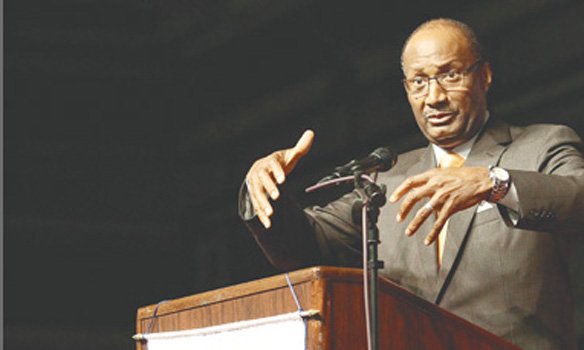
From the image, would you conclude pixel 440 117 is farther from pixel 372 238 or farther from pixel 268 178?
pixel 372 238

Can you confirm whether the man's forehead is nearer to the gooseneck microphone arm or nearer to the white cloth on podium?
the gooseneck microphone arm

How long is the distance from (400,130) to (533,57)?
650mm

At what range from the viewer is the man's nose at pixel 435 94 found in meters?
2.40

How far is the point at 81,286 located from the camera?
533 cm

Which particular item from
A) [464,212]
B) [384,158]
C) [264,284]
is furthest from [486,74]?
[264,284]

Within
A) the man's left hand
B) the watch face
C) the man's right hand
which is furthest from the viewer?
the man's right hand

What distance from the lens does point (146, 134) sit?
5594 millimetres

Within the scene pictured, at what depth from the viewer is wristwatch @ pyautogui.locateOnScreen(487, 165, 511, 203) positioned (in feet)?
6.33

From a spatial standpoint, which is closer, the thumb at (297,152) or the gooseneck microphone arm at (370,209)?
the gooseneck microphone arm at (370,209)

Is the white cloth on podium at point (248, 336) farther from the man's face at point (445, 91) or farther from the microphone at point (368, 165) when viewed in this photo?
the man's face at point (445, 91)

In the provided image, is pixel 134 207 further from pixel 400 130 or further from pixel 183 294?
pixel 400 130

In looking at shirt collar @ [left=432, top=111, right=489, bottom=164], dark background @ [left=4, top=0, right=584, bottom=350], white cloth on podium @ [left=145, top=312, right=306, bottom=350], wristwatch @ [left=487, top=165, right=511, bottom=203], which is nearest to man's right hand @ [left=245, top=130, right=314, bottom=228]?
white cloth on podium @ [left=145, top=312, right=306, bottom=350]

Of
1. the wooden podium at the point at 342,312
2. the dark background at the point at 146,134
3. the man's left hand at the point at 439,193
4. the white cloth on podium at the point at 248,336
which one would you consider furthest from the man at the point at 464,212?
the dark background at the point at 146,134

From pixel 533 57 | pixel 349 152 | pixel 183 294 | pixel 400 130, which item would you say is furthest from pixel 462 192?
pixel 183 294
